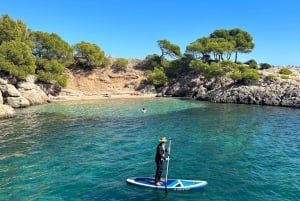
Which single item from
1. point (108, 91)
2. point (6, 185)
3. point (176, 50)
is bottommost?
point (6, 185)

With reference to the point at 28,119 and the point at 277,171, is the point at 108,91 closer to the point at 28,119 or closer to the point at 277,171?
the point at 28,119

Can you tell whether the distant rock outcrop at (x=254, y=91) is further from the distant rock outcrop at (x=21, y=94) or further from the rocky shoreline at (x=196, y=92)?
the distant rock outcrop at (x=21, y=94)

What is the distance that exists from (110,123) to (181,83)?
57300 mm

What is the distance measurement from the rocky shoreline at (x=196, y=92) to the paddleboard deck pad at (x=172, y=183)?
123ft

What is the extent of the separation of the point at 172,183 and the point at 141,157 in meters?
7.58

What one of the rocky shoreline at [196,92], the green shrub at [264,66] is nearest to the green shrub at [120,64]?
the rocky shoreline at [196,92]

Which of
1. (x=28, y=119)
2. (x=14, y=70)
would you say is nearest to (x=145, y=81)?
(x=14, y=70)

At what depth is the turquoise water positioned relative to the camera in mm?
20047

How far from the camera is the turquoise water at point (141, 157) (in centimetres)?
2005

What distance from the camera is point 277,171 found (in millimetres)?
23797

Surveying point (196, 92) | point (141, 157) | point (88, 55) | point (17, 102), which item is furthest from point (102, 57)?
point (141, 157)

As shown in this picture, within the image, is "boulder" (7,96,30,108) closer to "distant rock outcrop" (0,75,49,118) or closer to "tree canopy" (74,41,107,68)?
"distant rock outcrop" (0,75,49,118)

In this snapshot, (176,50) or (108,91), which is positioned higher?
(176,50)

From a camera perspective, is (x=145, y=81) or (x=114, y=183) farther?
(x=145, y=81)
